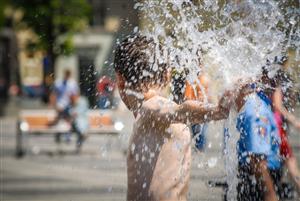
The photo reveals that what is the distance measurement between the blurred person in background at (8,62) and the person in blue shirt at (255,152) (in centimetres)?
3476

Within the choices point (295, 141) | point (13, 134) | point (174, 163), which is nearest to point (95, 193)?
point (174, 163)

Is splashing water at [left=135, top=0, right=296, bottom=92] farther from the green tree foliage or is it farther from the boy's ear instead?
the green tree foliage

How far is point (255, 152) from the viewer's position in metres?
5.28

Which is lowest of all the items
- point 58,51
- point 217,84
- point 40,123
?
point 58,51

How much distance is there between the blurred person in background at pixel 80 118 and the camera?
15.5 metres

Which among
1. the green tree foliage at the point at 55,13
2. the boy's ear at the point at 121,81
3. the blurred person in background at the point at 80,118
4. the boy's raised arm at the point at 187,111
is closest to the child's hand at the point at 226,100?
the boy's raised arm at the point at 187,111

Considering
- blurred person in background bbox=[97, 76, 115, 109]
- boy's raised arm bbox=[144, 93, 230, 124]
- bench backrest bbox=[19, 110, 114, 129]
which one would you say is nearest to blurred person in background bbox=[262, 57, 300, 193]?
blurred person in background bbox=[97, 76, 115, 109]

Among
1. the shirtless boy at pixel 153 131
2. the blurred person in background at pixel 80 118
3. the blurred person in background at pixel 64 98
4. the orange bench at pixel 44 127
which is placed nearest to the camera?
the shirtless boy at pixel 153 131

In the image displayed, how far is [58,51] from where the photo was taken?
31719mm

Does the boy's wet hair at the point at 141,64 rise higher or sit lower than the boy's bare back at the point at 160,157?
higher

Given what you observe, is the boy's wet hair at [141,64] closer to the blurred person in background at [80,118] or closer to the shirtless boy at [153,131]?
the shirtless boy at [153,131]

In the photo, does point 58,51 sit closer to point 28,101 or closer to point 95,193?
point 28,101

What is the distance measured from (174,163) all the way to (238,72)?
0.97 metres

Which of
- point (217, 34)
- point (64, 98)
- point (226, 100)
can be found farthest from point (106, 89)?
point (64, 98)
